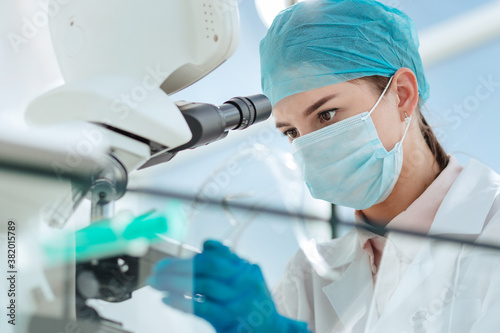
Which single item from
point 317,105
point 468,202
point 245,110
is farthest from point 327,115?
point 245,110

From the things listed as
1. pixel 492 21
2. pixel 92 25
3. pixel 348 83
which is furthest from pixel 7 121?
pixel 492 21

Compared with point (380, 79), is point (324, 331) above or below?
below

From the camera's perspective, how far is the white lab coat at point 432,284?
32.7 inches

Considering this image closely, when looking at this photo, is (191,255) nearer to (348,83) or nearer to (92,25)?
(92,25)

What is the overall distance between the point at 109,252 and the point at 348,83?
84 cm

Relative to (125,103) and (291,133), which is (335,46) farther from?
(125,103)

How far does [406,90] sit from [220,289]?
2.67 feet

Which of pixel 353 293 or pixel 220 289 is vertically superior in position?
pixel 220 289

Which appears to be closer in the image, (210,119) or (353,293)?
(210,119)

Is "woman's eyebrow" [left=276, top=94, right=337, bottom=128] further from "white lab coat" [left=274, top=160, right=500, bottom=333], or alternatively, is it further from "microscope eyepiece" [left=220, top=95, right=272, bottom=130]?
"microscope eyepiece" [left=220, top=95, right=272, bottom=130]

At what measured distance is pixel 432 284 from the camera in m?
0.91

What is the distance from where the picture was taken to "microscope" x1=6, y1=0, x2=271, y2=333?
0.36m

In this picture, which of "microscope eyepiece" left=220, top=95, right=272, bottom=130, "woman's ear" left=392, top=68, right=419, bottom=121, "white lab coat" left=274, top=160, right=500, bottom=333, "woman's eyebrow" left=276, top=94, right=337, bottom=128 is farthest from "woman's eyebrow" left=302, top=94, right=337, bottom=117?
"microscope eyepiece" left=220, top=95, right=272, bottom=130

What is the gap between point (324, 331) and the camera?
1.12m
